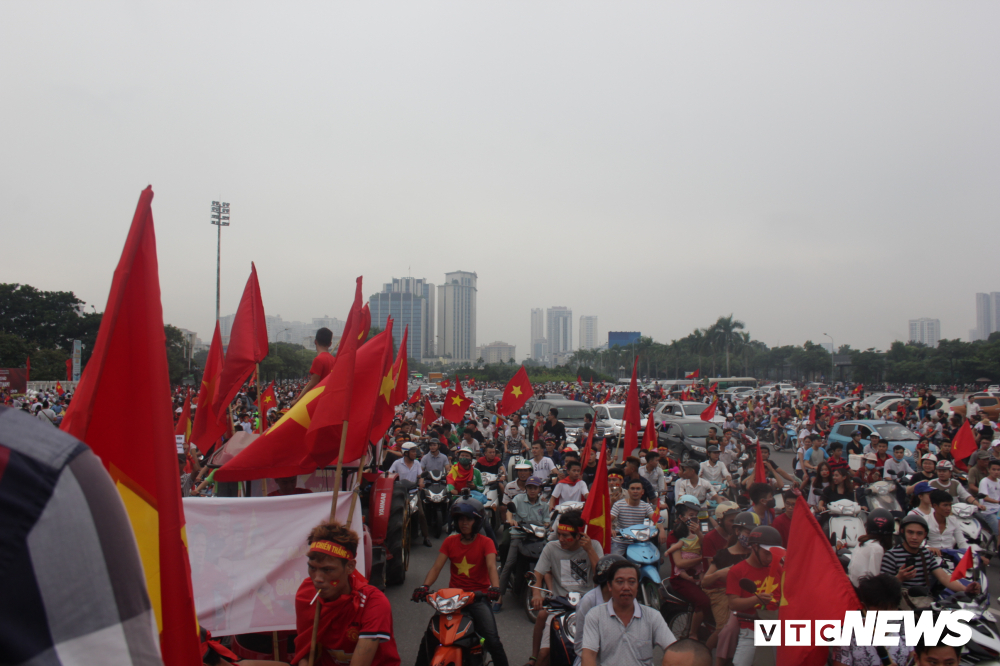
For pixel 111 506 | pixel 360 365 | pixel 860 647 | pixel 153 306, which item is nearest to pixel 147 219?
pixel 153 306

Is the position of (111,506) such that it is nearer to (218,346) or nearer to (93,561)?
(93,561)

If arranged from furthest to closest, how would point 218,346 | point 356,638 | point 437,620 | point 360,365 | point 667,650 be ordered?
point 218,346 < point 360,365 < point 437,620 < point 667,650 < point 356,638

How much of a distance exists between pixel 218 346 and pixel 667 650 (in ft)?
16.4

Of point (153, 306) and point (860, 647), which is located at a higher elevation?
point (153, 306)

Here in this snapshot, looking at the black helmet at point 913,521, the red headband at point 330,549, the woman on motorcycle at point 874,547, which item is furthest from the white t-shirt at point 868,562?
the red headband at point 330,549

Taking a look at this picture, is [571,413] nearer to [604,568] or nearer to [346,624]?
[604,568]

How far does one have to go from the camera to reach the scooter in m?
4.00

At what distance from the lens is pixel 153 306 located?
200 cm

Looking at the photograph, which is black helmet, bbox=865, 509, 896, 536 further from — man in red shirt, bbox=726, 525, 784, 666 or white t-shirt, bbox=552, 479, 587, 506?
white t-shirt, bbox=552, 479, 587, 506

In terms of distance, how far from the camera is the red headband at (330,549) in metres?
3.05

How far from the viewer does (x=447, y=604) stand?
4.11 m

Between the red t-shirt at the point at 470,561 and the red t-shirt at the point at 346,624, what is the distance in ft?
6.17

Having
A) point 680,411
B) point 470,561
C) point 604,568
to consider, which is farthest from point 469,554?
point 680,411

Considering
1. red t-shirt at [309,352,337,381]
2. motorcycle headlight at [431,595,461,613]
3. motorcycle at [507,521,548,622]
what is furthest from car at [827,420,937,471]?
red t-shirt at [309,352,337,381]
